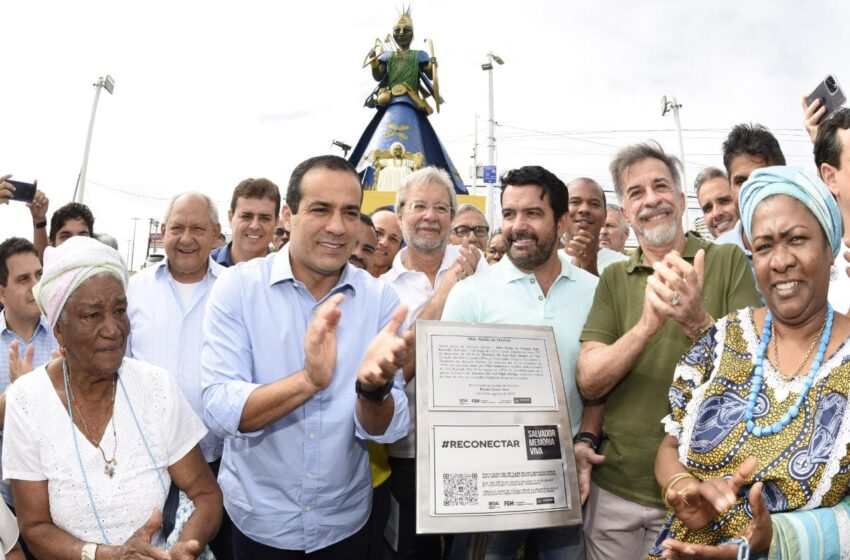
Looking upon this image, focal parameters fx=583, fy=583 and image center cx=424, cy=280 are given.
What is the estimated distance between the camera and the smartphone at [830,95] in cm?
318

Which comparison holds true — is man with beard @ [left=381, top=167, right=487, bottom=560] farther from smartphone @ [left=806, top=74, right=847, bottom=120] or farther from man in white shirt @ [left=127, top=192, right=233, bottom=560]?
smartphone @ [left=806, top=74, right=847, bottom=120]

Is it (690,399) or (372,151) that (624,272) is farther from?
(372,151)

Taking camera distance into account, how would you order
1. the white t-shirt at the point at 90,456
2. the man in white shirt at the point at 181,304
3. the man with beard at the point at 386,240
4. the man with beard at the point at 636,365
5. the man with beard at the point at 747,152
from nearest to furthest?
the white t-shirt at the point at 90,456 → the man with beard at the point at 636,365 → the man in white shirt at the point at 181,304 → the man with beard at the point at 747,152 → the man with beard at the point at 386,240

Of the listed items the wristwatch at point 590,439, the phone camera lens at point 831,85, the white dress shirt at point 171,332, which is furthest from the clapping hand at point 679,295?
the white dress shirt at point 171,332

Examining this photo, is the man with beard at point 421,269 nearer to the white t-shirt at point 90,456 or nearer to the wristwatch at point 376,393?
the wristwatch at point 376,393

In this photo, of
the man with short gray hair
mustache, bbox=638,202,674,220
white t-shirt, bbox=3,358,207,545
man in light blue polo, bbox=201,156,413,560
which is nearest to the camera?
white t-shirt, bbox=3,358,207,545

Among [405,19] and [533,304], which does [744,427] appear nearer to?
[533,304]

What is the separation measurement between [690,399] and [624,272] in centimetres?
102

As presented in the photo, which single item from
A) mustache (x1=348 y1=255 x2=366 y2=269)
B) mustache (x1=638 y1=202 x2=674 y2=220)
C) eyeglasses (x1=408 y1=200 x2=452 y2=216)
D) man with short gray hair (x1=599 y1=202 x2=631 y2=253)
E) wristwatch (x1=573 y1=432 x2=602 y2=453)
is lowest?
wristwatch (x1=573 y1=432 x2=602 y2=453)

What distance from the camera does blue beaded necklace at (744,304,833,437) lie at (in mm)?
1925

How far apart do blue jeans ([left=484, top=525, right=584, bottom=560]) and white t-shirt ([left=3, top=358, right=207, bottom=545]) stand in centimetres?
171

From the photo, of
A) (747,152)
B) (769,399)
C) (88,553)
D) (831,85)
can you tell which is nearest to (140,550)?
(88,553)

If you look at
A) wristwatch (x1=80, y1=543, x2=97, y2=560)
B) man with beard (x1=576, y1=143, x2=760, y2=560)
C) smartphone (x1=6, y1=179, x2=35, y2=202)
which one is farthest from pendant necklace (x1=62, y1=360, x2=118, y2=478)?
smartphone (x1=6, y1=179, x2=35, y2=202)

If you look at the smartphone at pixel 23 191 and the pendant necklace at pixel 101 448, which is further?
the smartphone at pixel 23 191
